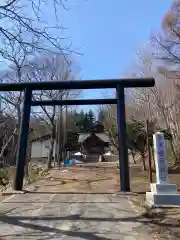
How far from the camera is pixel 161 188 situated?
716cm

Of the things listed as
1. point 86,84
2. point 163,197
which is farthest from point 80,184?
point 163,197

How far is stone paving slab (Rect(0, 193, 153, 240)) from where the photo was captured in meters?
4.65

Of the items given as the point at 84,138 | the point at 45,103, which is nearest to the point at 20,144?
the point at 45,103

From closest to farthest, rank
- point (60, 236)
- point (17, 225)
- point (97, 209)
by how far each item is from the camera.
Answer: point (60, 236), point (17, 225), point (97, 209)

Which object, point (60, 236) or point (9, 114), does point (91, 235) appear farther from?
point (9, 114)

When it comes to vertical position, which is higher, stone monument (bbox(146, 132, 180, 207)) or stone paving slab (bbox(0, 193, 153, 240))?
stone monument (bbox(146, 132, 180, 207))

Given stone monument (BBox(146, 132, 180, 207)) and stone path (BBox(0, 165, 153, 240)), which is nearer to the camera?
stone path (BBox(0, 165, 153, 240))

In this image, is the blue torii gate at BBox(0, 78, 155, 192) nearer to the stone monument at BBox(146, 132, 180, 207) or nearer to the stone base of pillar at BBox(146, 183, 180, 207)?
the stone monument at BBox(146, 132, 180, 207)

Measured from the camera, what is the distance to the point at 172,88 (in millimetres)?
21688

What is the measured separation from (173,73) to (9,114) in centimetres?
1438

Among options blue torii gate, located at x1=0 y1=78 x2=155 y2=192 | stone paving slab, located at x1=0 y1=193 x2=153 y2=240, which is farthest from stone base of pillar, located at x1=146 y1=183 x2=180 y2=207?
blue torii gate, located at x1=0 y1=78 x2=155 y2=192

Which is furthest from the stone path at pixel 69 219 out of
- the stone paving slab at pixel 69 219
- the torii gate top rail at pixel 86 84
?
the torii gate top rail at pixel 86 84

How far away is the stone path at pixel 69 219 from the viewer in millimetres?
4648

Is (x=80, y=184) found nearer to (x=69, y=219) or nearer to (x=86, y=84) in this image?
(x=86, y=84)
